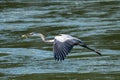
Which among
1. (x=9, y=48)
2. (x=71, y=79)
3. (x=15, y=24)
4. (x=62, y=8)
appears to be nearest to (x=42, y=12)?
(x=62, y=8)

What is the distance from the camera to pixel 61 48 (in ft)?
33.5

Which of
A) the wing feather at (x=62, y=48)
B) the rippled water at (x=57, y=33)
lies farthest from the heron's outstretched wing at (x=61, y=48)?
the rippled water at (x=57, y=33)

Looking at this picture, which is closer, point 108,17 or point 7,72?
point 7,72

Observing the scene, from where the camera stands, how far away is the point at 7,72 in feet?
42.3

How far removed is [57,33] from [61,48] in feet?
23.8

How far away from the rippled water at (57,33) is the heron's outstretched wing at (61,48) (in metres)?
1.89

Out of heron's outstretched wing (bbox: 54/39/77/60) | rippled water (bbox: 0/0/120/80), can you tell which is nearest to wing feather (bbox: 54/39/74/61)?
heron's outstretched wing (bbox: 54/39/77/60)

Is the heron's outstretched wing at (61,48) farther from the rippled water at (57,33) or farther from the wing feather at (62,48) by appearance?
the rippled water at (57,33)

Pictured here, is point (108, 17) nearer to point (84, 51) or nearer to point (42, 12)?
point (42, 12)

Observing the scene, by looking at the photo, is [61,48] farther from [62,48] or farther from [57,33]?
[57,33]

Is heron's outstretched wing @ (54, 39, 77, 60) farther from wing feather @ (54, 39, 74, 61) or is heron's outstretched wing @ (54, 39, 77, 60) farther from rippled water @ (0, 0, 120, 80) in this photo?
rippled water @ (0, 0, 120, 80)

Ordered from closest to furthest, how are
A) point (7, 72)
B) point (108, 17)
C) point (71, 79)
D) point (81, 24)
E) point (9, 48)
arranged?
point (71, 79), point (7, 72), point (9, 48), point (81, 24), point (108, 17)

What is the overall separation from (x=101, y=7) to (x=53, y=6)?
1.86m

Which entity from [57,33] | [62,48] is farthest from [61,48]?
[57,33]
